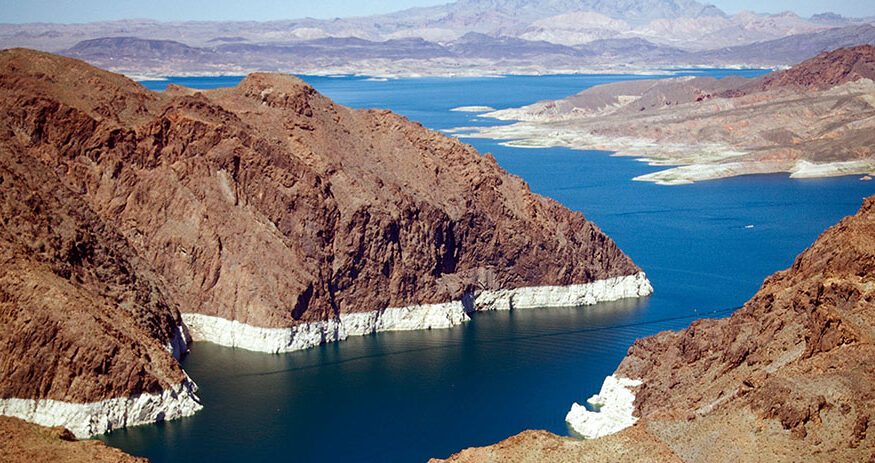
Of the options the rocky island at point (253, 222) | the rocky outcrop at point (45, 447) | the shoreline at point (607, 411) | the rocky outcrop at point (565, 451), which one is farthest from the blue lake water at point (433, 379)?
the rocky outcrop at point (565, 451)

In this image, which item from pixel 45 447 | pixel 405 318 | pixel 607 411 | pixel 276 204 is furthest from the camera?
pixel 405 318

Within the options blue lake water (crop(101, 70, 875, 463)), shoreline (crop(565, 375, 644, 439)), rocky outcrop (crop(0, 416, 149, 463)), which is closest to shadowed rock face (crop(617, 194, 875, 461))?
shoreline (crop(565, 375, 644, 439))

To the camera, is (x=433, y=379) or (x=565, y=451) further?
(x=433, y=379)

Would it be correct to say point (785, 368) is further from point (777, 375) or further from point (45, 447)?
point (45, 447)

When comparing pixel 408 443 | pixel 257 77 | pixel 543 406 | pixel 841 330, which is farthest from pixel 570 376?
pixel 257 77

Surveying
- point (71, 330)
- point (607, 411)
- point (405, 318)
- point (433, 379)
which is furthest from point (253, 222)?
point (607, 411)

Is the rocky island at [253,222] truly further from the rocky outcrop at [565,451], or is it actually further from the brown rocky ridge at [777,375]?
the rocky outcrop at [565,451]

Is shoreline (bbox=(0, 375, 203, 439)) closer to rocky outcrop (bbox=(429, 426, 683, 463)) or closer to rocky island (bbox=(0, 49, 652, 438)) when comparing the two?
rocky island (bbox=(0, 49, 652, 438))

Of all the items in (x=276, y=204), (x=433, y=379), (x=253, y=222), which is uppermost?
(x=276, y=204)
